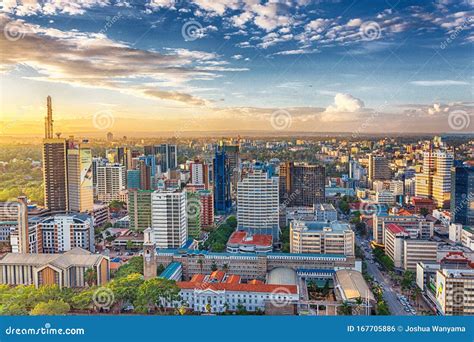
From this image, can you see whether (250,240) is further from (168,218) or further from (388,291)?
(388,291)

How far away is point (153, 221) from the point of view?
571 centimetres

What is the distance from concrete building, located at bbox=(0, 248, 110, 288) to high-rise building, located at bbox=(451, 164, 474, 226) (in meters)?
4.45

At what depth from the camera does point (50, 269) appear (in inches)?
149

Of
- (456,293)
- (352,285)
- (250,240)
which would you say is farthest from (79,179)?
(456,293)

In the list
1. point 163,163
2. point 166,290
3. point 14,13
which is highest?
point 14,13

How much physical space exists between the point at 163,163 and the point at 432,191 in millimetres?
4749

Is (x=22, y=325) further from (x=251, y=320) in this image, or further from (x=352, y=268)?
(x=352, y=268)

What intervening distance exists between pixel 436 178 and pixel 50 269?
604 centimetres

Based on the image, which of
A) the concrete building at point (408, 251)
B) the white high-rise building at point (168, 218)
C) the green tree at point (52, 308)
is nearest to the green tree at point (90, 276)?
the green tree at point (52, 308)

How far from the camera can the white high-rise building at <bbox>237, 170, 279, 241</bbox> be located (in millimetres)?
6914

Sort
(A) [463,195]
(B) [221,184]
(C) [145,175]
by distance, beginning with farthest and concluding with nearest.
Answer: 1. (B) [221,184]
2. (C) [145,175]
3. (A) [463,195]

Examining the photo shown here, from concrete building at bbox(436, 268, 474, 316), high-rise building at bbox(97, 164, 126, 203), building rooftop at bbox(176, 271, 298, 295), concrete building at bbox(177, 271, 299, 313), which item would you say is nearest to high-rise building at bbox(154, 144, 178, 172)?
high-rise building at bbox(97, 164, 126, 203)

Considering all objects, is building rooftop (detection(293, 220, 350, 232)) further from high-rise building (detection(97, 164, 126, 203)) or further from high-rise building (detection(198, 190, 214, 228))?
high-rise building (detection(97, 164, 126, 203))

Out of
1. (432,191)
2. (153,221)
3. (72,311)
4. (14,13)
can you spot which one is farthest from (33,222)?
(432,191)
